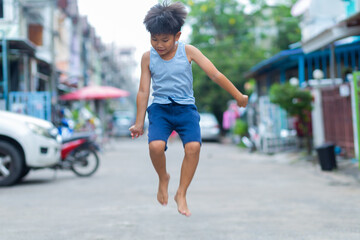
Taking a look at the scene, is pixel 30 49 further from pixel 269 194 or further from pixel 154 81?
pixel 154 81

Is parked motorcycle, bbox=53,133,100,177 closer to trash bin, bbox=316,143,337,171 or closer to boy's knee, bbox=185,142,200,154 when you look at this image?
trash bin, bbox=316,143,337,171

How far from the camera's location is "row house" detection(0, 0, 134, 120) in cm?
1317

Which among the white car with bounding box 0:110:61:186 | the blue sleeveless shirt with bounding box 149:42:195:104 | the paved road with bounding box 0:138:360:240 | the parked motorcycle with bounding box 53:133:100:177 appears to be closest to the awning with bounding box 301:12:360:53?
the paved road with bounding box 0:138:360:240

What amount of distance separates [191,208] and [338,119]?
8.11m

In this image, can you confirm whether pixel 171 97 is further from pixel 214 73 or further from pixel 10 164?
pixel 10 164

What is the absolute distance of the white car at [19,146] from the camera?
913cm

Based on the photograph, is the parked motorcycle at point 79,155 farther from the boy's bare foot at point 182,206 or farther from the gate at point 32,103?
the boy's bare foot at point 182,206

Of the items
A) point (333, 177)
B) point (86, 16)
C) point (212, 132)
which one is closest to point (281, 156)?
point (333, 177)

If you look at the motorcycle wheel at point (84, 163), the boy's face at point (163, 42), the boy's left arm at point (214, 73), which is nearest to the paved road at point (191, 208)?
the motorcycle wheel at point (84, 163)

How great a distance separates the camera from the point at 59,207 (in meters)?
6.92

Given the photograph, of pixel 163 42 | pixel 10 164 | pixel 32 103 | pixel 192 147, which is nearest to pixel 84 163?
pixel 10 164

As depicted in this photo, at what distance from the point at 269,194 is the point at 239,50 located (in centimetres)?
2932

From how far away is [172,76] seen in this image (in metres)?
3.78

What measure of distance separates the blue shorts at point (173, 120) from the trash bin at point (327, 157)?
27.3 feet
